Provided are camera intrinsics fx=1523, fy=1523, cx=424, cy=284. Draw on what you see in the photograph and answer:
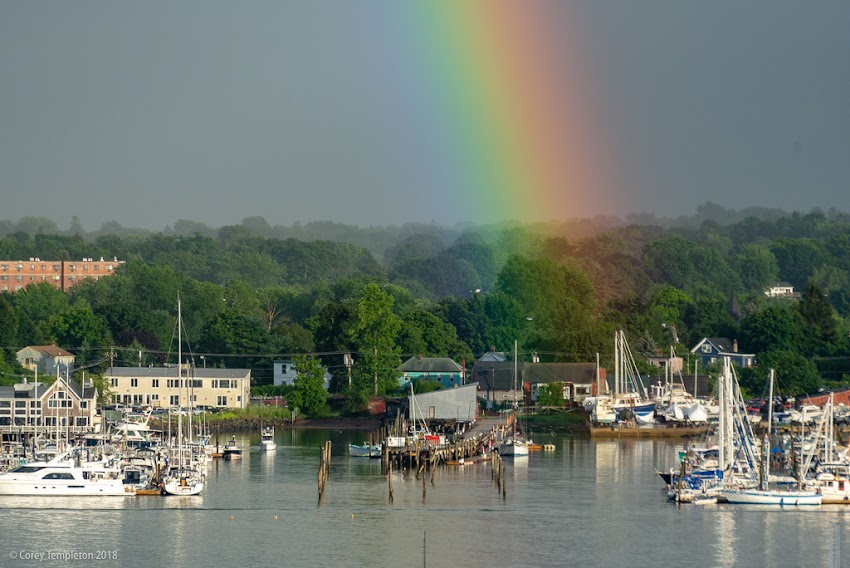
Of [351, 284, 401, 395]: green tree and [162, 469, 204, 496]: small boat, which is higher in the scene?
[351, 284, 401, 395]: green tree

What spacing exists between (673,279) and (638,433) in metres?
102

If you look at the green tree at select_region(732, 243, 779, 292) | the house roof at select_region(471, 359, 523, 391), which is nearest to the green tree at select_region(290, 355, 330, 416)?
the house roof at select_region(471, 359, 523, 391)

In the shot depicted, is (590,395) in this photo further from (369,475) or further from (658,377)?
(369,475)

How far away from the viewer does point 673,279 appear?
185250 mm

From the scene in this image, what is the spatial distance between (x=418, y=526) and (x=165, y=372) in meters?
47.1

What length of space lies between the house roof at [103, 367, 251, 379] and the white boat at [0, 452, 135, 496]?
36.3 m

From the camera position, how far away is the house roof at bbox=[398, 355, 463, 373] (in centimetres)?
9894

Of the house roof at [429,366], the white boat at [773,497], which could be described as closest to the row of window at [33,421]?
the house roof at [429,366]

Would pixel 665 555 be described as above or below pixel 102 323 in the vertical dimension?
below

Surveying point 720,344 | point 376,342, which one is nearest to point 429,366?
point 376,342

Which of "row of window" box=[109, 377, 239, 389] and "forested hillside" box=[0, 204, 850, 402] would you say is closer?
"row of window" box=[109, 377, 239, 389]

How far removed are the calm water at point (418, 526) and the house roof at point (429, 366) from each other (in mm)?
34034

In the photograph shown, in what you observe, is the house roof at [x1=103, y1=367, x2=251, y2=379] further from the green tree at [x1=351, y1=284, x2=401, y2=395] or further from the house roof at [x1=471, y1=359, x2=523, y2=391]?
the house roof at [x1=471, y1=359, x2=523, y2=391]

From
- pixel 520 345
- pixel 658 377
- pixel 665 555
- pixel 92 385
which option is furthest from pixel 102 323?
pixel 665 555
